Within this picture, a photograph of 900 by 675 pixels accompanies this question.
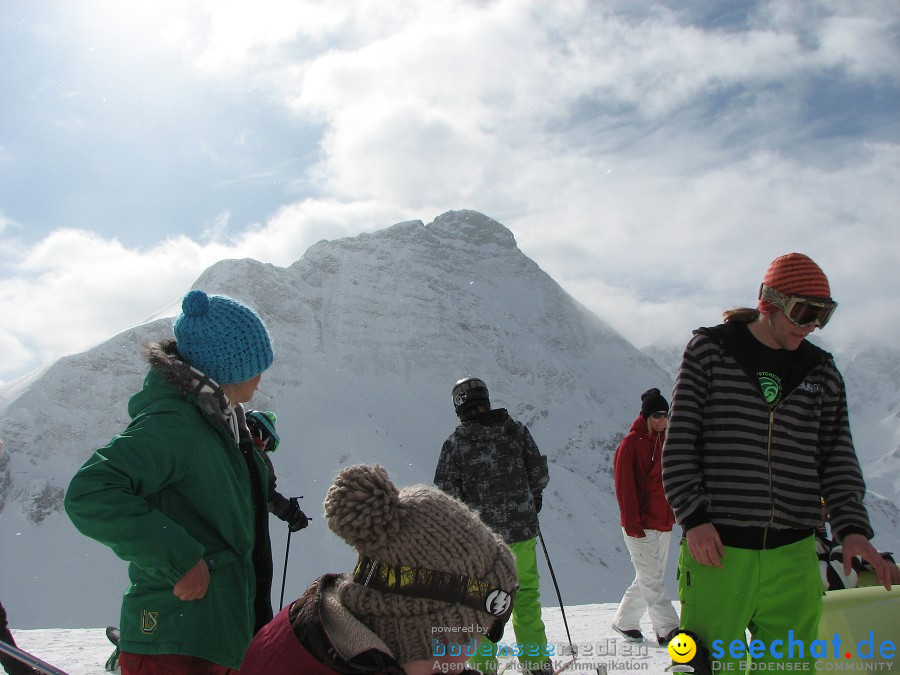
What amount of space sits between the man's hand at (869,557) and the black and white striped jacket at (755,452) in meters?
0.04

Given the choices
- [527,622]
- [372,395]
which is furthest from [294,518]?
[372,395]

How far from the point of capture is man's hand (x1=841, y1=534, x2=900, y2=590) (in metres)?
2.55

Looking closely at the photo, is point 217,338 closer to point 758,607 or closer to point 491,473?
point 758,607

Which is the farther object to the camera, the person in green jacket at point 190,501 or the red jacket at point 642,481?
the red jacket at point 642,481

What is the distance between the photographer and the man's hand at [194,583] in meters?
1.91

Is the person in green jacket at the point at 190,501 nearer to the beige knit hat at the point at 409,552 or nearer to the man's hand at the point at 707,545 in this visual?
the beige knit hat at the point at 409,552

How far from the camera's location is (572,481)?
78.9 m

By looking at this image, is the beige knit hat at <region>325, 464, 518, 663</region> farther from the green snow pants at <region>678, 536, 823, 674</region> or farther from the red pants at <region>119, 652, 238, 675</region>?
the green snow pants at <region>678, 536, 823, 674</region>

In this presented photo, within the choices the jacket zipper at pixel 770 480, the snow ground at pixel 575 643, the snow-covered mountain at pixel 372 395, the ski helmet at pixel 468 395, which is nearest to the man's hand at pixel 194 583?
the jacket zipper at pixel 770 480

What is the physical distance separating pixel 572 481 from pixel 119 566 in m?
47.7

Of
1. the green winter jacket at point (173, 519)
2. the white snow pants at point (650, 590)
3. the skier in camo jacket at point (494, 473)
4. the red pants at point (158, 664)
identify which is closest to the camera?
the green winter jacket at point (173, 519)

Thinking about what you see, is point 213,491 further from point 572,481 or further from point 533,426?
point 533,426

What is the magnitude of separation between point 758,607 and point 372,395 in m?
83.1

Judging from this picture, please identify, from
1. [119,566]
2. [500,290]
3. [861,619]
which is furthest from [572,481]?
[861,619]
